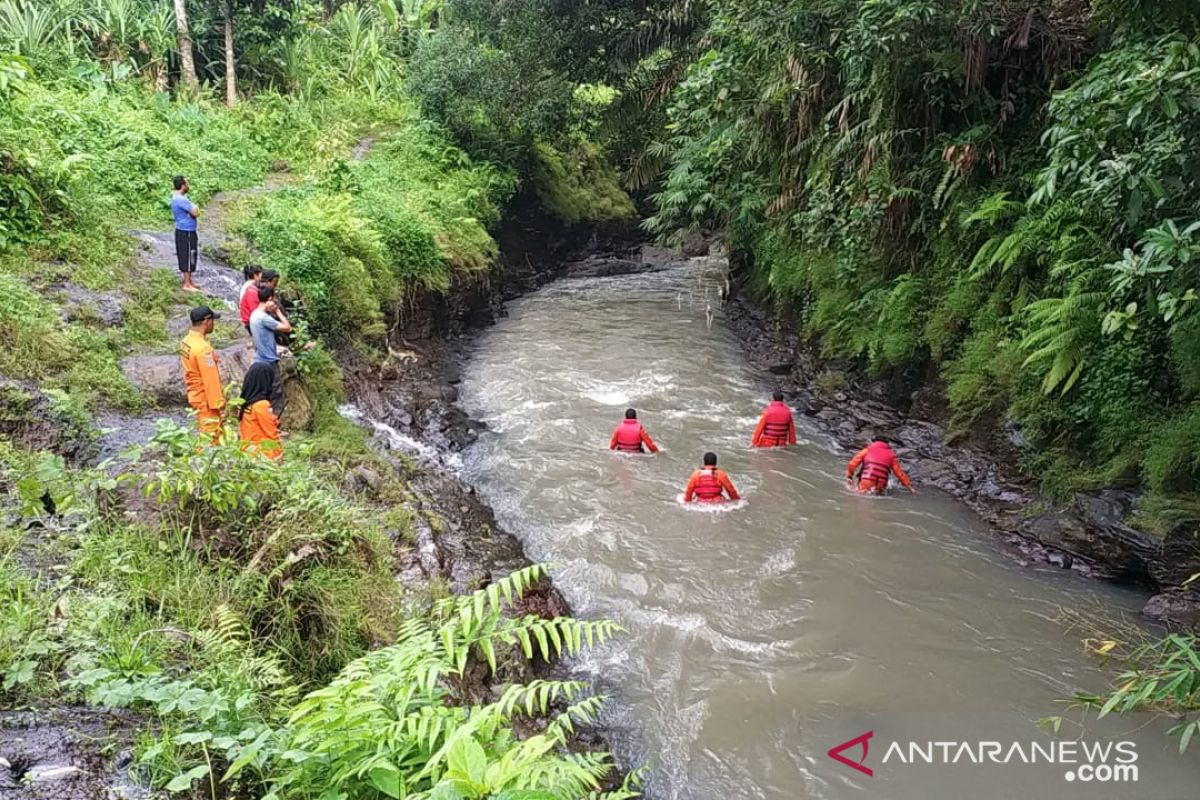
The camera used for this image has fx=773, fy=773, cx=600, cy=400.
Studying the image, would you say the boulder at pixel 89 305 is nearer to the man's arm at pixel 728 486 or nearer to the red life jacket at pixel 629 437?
the red life jacket at pixel 629 437

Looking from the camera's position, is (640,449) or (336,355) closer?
(640,449)

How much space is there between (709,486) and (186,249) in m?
7.53

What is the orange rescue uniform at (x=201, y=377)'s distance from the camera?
263 inches

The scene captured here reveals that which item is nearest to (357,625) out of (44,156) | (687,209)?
(44,156)

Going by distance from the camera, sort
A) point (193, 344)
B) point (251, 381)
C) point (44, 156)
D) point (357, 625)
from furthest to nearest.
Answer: point (44, 156) < point (251, 381) < point (193, 344) < point (357, 625)

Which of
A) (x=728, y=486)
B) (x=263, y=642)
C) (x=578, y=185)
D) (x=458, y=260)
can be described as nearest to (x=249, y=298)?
(x=263, y=642)

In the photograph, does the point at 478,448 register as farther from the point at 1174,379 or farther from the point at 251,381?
the point at 1174,379

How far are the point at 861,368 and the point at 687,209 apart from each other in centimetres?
560

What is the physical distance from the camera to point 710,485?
9.51m

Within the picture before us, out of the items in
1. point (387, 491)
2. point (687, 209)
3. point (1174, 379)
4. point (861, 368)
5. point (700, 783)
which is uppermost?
point (687, 209)

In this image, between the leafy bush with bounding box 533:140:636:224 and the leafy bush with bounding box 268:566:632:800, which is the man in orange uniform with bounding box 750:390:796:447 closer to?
the leafy bush with bounding box 268:566:632:800

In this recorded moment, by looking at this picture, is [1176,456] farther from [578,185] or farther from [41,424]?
[578,185]

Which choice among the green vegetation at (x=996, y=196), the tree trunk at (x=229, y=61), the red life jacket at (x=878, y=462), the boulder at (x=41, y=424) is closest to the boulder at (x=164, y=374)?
the boulder at (x=41, y=424)

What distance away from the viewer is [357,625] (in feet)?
16.8
